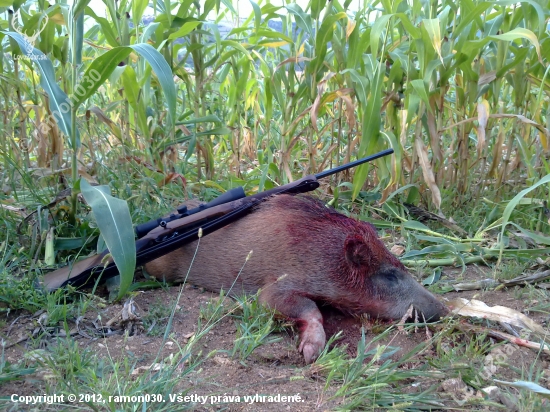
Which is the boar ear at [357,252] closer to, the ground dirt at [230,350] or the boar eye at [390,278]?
the boar eye at [390,278]

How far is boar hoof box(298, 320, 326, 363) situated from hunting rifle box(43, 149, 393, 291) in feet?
2.59

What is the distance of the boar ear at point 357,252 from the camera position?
279cm

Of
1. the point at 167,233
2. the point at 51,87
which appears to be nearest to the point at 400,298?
the point at 167,233

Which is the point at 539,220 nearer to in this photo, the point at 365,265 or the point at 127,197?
the point at 365,265

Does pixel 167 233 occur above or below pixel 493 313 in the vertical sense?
above

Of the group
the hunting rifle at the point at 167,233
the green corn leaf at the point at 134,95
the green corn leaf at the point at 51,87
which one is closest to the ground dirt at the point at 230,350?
the hunting rifle at the point at 167,233

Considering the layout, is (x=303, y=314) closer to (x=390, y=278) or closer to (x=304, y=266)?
(x=304, y=266)

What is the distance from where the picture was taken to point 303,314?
2570 mm

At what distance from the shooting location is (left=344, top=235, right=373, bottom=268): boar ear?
279 cm

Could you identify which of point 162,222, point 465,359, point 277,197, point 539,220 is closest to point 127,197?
point 162,222

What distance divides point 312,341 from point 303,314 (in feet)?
0.77

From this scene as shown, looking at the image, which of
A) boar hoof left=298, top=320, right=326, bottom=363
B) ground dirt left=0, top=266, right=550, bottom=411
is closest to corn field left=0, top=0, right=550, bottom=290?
ground dirt left=0, top=266, right=550, bottom=411

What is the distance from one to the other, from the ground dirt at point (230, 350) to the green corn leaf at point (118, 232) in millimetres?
267

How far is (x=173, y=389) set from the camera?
1896mm
